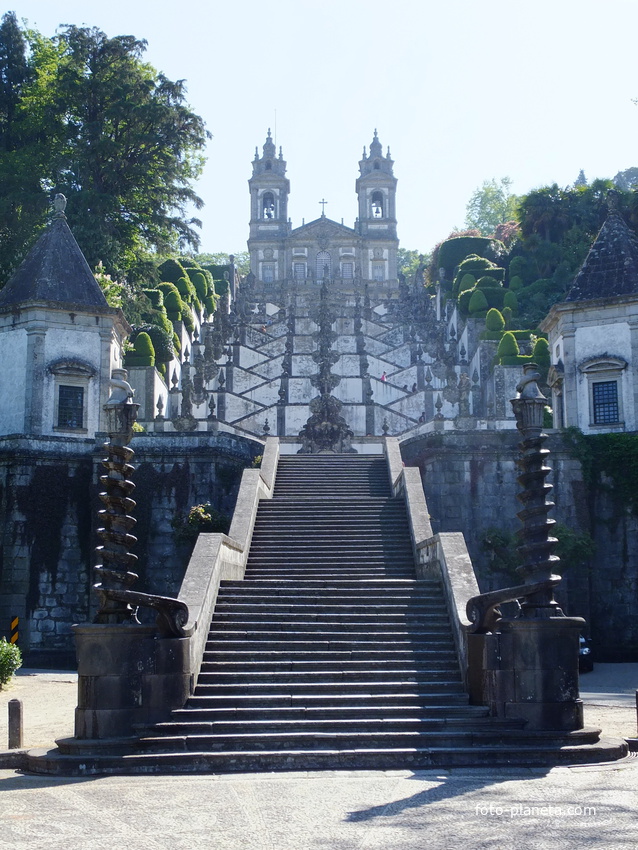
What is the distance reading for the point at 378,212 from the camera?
9881 centimetres

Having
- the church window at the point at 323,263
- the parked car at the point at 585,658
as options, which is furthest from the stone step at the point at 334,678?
the church window at the point at 323,263

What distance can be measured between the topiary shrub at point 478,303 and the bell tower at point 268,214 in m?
43.2

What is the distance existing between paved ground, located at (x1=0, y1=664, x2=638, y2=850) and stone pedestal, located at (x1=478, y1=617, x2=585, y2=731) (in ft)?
3.72

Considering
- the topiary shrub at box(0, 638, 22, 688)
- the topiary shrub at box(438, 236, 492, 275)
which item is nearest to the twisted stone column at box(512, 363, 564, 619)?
the topiary shrub at box(0, 638, 22, 688)

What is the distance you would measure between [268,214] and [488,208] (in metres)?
19.9

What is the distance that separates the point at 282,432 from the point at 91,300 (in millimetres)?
15355

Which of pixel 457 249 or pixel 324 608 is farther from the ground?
pixel 457 249

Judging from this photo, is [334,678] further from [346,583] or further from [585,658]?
[585,658]

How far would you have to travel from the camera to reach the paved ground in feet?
28.6

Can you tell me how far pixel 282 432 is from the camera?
4328cm

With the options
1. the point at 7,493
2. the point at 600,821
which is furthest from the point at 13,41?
the point at 600,821

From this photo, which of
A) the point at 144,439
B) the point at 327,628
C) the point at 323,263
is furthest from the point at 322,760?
the point at 323,263

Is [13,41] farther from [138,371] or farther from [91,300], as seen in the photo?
[91,300]

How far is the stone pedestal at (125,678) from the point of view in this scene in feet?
42.7
